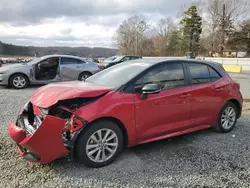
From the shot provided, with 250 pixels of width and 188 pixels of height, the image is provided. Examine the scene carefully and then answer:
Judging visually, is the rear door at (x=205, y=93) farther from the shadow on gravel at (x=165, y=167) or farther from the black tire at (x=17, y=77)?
the black tire at (x=17, y=77)

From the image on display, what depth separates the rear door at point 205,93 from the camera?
13.8 ft

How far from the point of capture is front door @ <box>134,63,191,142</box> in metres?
3.56

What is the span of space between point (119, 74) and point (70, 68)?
679 centimetres

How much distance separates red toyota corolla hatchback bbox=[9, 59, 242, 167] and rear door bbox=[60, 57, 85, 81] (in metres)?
6.15

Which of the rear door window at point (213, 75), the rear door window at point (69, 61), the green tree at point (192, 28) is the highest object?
the green tree at point (192, 28)

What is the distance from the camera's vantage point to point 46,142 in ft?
9.49

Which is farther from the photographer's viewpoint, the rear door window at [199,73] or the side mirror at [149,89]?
the rear door window at [199,73]

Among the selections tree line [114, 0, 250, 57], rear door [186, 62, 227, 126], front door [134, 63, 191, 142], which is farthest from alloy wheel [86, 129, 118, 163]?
tree line [114, 0, 250, 57]

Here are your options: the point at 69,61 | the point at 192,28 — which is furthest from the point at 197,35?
the point at 69,61

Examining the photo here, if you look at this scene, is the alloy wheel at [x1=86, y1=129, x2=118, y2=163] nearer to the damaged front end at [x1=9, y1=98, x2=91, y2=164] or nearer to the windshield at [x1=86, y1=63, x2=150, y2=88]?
the damaged front end at [x1=9, y1=98, x2=91, y2=164]

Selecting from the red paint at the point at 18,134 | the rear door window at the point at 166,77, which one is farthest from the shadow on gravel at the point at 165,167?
the rear door window at the point at 166,77

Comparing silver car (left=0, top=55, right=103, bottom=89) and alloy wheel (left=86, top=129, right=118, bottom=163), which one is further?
silver car (left=0, top=55, right=103, bottom=89)

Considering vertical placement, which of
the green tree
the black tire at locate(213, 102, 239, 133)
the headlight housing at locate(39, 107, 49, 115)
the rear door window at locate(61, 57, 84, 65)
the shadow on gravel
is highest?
the green tree

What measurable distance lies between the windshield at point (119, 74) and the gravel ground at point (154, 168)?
3.55 feet
